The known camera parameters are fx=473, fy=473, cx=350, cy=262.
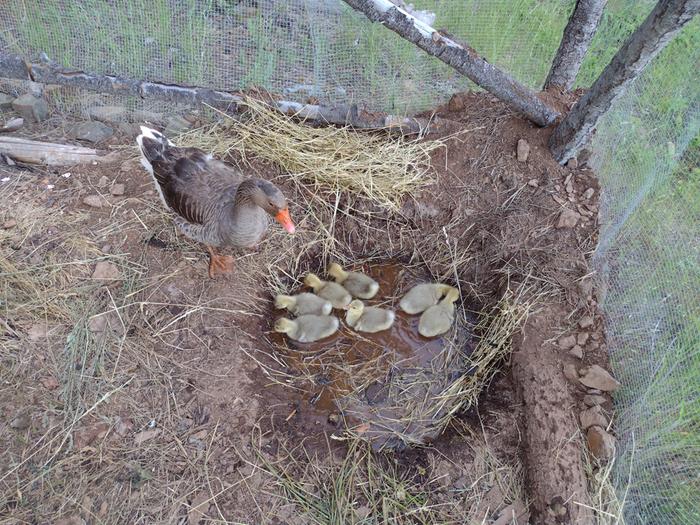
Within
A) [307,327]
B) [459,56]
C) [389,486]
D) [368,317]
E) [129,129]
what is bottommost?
[389,486]

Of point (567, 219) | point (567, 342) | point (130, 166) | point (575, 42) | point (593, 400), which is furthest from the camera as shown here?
point (130, 166)

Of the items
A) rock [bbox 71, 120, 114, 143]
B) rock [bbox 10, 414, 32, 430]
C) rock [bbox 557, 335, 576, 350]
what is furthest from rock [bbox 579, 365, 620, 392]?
rock [bbox 71, 120, 114, 143]

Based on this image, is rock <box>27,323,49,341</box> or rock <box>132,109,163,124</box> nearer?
rock <box>27,323,49,341</box>

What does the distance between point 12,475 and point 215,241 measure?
1.63 m

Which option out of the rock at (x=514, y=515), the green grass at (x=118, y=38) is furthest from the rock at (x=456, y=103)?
the rock at (x=514, y=515)

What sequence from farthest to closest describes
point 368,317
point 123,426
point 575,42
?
point 575,42 < point 368,317 < point 123,426

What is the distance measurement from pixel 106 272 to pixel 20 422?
0.99 metres

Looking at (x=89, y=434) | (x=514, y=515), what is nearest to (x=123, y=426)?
(x=89, y=434)

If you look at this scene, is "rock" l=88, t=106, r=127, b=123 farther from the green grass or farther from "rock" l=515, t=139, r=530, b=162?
"rock" l=515, t=139, r=530, b=162

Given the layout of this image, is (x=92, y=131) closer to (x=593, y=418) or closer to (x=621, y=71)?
(x=621, y=71)

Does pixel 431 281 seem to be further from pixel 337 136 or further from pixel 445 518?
pixel 445 518

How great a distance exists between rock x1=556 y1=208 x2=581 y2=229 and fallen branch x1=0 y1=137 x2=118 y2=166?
3.43 m

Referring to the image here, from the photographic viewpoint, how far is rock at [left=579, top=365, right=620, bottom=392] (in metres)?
2.77

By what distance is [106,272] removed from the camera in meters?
3.13
